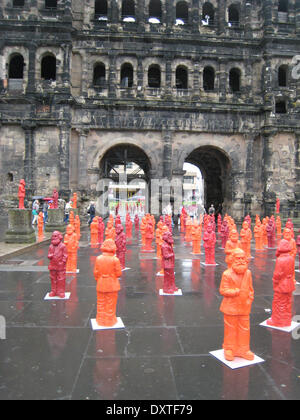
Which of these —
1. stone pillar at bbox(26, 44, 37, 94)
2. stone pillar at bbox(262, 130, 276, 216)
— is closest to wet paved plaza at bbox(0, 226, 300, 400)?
stone pillar at bbox(262, 130, 276, 216)

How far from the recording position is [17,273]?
6742mm

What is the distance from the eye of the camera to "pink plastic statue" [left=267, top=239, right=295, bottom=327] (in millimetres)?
4137

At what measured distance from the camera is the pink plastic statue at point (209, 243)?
25.2ft

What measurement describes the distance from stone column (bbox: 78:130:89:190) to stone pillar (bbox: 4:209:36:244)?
9.14 meters

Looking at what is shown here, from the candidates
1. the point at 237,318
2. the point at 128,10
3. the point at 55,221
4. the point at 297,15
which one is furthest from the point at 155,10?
the point at 237,318

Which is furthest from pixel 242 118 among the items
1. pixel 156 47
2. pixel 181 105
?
pixel 156 47

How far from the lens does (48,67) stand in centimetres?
2111

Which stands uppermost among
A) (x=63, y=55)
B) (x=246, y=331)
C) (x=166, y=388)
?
(x=63, y=55)

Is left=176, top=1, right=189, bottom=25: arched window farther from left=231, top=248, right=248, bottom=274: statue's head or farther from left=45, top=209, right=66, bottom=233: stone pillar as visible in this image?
left=231, top=248, right=248, bottom=274: statue's head

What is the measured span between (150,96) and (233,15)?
8629 mm

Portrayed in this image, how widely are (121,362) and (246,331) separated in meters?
1.27

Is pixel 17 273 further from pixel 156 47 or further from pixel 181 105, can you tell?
pixel 156 47

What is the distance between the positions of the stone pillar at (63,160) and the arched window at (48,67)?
5.08m

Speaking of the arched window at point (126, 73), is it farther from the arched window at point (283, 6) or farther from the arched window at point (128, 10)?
the arched window at point (283, 6)
